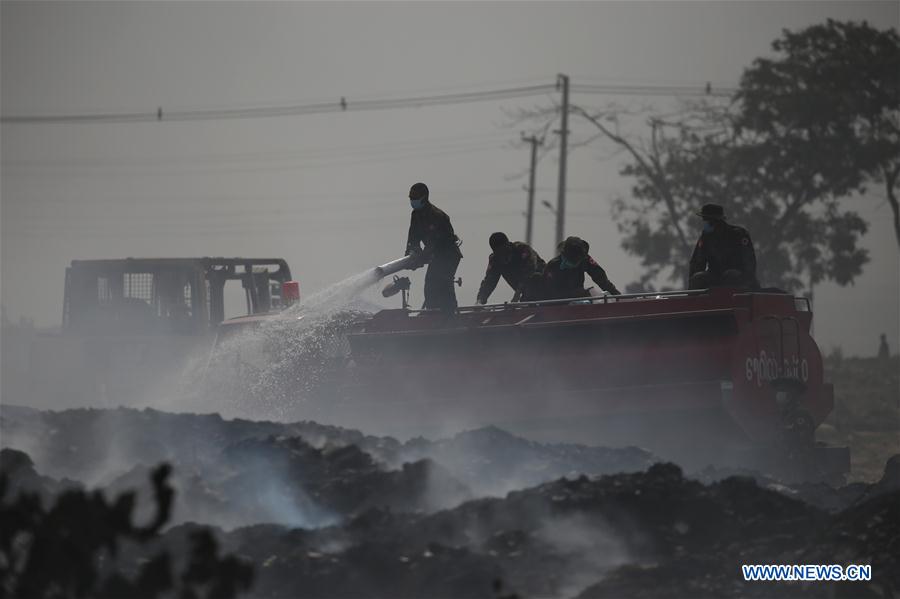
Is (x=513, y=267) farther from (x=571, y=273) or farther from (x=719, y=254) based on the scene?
(x=719, y=254)

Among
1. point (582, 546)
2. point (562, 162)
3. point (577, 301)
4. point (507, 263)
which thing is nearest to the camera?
point (582, 546)

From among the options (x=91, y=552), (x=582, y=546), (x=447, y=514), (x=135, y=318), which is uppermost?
(x=135, y=318)

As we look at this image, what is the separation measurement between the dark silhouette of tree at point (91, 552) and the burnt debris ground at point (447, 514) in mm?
3193

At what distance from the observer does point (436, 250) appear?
16.7m

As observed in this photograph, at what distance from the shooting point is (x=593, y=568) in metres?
11.0

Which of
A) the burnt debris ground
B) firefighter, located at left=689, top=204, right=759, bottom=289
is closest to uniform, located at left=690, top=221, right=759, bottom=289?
firefighter, located at left=689, top=204, right=759, bottom=289

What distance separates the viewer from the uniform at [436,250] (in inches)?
653

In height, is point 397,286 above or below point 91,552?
above

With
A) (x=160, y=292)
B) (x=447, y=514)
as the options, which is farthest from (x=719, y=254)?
(x=160, y=292)

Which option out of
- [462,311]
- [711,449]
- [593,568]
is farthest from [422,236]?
[593,568]

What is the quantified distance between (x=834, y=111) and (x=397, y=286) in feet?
106

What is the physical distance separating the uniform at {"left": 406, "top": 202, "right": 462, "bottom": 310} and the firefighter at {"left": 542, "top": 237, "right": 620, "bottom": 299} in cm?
99

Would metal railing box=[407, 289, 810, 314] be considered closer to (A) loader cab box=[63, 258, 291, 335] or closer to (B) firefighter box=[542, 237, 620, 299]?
(B) firefighter box=[542, 237, 620, 299]

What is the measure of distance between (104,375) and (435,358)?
29.2 feet
